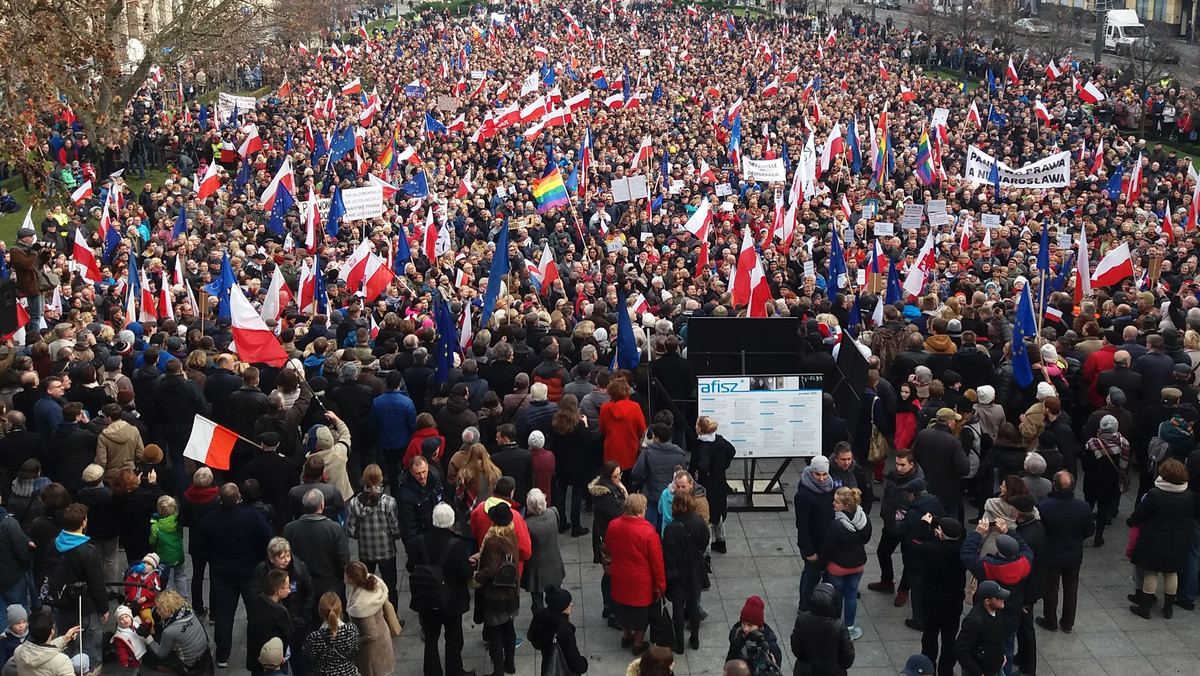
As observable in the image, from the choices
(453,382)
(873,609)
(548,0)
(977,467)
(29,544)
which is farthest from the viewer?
(548,0)

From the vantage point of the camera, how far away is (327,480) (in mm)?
10711

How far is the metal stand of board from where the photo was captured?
12.6m

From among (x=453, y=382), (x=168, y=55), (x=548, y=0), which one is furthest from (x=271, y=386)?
(x=548, y=0)

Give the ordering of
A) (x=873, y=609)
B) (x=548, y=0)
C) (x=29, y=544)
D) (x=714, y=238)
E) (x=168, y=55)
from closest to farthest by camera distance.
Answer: (x=29, y=544) < (x=873, y=609) < (x=714, y=238) < (x=168, y=55) < (x=548, y=0)

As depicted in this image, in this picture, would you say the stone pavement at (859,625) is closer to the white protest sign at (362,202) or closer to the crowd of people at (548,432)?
the crowd of people at (548,432)

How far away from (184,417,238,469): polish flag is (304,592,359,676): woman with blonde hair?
247cm

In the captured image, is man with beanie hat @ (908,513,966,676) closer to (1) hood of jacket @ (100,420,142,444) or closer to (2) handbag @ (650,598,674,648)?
(2) handbag @ (650,598,674,648)

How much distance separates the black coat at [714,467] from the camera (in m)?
11.0

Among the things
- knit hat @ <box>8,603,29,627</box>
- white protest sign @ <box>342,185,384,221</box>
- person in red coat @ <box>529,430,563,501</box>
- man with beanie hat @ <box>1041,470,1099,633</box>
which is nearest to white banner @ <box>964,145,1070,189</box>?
white protest sign @ <box>342,185,384,221</box>

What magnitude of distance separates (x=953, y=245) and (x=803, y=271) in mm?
2926

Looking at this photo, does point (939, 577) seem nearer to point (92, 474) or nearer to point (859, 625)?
point (859, 625)

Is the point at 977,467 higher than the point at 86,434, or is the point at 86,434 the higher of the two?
the point at 86,434

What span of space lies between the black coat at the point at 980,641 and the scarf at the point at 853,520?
114 centimetres

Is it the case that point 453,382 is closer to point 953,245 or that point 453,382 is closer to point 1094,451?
point 1094,451
